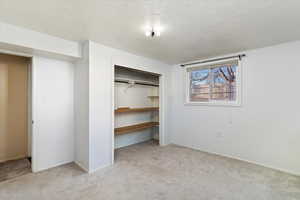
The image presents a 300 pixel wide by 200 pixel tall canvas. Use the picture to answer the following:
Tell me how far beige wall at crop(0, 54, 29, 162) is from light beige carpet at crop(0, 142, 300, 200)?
120cm

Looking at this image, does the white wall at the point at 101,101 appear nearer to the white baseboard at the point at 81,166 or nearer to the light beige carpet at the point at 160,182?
the white baseboard at the point at 81,166

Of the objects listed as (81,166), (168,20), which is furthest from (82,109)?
(168,20)

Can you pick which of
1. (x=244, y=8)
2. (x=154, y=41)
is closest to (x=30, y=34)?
(x=154, y=41)

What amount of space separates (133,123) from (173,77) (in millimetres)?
1733

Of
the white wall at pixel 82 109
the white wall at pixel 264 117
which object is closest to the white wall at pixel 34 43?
the white wall at pixel 82 109

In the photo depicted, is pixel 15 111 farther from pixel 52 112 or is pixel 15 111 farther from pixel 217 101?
pixel 217 101

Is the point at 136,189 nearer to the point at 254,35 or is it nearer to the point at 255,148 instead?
the point at 255,148

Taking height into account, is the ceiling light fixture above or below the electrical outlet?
above

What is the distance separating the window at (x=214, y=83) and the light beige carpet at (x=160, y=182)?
1.36m

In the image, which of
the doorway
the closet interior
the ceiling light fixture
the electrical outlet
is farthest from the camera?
the closet interior

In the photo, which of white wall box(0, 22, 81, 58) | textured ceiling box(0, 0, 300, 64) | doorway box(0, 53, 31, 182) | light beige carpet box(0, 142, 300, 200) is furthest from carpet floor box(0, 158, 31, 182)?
textured ceiling box(0, 0, 300, 64)

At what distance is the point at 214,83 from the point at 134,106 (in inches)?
85.1

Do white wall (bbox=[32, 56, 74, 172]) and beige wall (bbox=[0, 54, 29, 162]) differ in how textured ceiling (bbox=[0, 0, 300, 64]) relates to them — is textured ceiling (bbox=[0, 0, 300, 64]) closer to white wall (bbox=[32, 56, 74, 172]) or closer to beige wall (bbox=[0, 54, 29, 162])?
white wall (bbox=[32, 56, 74, 172])

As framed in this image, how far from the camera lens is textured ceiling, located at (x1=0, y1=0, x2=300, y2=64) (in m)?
1.61
